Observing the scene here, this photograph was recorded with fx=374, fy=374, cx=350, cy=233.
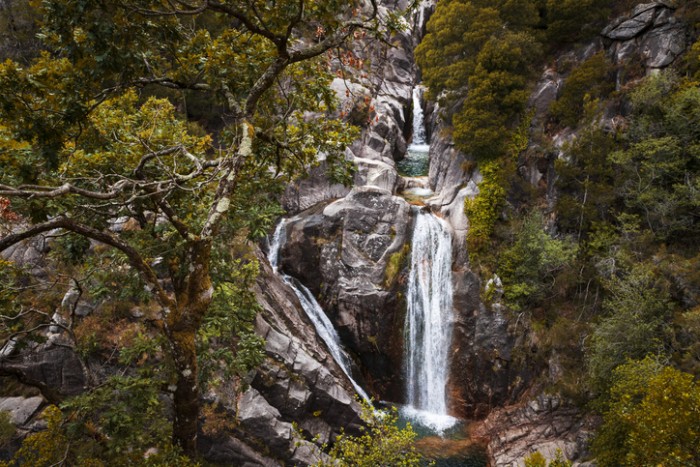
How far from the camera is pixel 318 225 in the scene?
A: 67.6 ft

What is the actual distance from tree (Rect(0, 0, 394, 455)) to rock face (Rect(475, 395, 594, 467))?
1365cm

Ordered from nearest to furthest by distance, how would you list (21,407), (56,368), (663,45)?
1. (21,407)
2. (56,368)
3. (663,45)

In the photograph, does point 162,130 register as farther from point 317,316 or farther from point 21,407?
point 317,316

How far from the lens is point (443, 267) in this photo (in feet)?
63.8

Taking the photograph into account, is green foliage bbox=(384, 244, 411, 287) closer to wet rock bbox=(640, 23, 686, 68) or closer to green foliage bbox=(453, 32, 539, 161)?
green foliage bbox=(453, 32, 539, 161)

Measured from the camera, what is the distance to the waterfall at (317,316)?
1816 centimetres

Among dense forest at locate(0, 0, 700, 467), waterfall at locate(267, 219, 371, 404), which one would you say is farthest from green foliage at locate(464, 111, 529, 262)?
waterfall at locate(267, 219, 371, 404)

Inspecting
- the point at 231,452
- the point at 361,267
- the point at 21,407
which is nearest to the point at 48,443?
the point at 21,407

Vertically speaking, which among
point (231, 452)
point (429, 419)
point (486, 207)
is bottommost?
point (429, 419)

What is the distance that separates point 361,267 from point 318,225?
11.1 feet

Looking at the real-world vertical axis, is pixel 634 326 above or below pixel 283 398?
above

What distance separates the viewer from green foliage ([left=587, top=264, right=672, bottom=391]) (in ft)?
39.6

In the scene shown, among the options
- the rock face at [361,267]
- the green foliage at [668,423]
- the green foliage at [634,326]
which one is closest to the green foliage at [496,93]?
the rock face at [361,267]

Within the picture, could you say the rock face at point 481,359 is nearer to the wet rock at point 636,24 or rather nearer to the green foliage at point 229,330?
the green foliage at point 229,330
